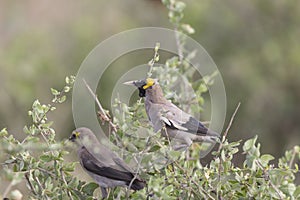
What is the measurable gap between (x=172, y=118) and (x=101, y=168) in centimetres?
50

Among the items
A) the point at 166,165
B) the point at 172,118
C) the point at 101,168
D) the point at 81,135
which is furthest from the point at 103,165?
the point at 166,165

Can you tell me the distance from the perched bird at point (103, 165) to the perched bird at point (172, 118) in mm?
337

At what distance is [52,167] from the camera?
348cm

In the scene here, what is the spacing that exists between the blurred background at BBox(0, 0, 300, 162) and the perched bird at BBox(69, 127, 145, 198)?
15.7ft

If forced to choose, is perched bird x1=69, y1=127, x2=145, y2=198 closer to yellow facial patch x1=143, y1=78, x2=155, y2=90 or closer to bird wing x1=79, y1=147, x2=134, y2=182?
bird wing x1=79, y1=147, x2=134, y2=182

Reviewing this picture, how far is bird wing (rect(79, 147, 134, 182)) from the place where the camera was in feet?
12.1

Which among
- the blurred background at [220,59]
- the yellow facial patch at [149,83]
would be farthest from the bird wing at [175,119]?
the blurred background at [220,59]

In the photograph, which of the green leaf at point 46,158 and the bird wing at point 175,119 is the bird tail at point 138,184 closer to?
the green leaf at point 46,158

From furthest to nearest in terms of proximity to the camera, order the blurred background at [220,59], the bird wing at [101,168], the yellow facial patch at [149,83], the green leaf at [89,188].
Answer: the blurred background at [220,59] < the yellow facial patch at [149,83] < the bird wing at [101,168] < the green leaf at [89,188]

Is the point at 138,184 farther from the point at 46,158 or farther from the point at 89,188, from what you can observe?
the point at 46,158

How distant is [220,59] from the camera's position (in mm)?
10180

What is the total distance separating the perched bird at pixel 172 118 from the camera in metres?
4.11

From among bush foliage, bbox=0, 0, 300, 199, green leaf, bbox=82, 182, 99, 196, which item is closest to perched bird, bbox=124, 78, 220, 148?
bush foliage, bbox=0, 0, 300, 199

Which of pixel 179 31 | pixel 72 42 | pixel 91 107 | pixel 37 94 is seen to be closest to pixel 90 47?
pixel 72 42
